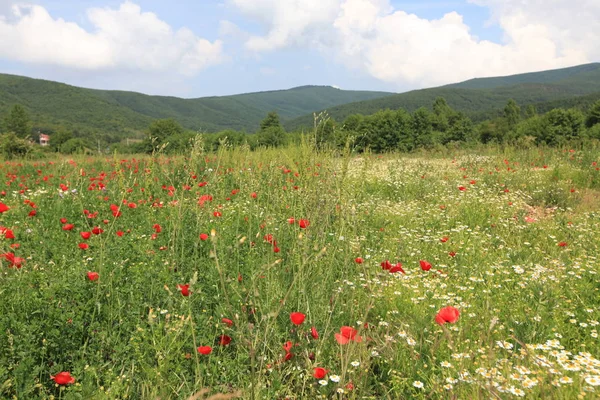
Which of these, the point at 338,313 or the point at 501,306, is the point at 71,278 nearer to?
the point at 338,313

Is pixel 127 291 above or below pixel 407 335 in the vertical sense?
above

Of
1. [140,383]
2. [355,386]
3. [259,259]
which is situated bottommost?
[355,386]

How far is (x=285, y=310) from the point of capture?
2543 mm

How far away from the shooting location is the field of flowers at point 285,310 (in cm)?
195

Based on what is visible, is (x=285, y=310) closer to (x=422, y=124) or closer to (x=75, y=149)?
(x=75, y=149)

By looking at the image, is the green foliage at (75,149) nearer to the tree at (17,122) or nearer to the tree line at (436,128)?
the tree line at (436,128)

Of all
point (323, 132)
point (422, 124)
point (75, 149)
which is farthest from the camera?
point (422, 124)

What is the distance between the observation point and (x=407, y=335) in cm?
253

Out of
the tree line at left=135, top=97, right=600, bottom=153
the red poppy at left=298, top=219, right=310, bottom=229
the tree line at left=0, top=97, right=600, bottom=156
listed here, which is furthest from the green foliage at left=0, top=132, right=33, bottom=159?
the tree line at left=135, top=97, right=600, bottom=153

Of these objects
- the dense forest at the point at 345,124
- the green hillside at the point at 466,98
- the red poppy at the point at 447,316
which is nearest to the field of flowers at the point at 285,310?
the red poppy at the point at 447,316

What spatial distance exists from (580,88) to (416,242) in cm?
24336

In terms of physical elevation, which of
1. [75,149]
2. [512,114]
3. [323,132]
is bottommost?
[75,149]

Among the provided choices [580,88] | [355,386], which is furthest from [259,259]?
[580,88]

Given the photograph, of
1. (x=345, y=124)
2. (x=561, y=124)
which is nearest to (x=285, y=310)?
(x=345, y=124)
